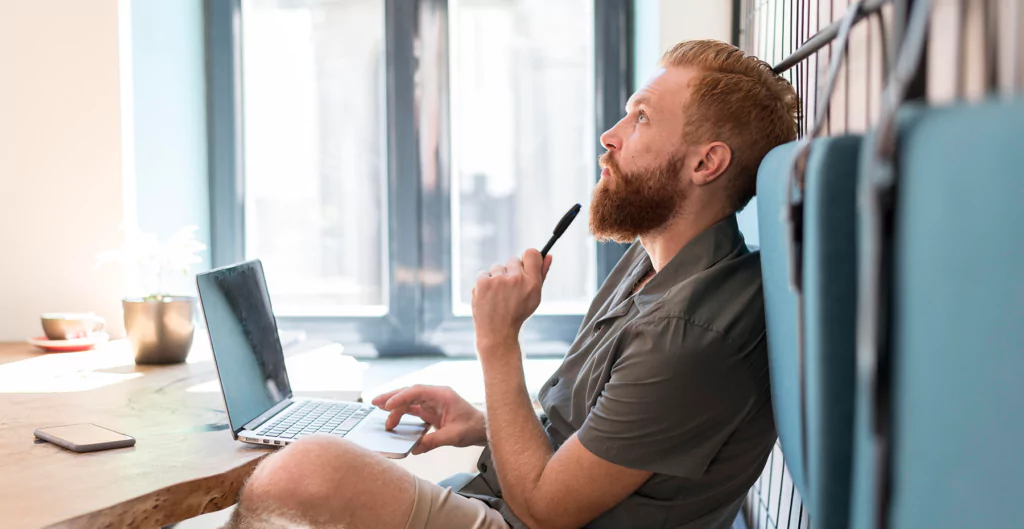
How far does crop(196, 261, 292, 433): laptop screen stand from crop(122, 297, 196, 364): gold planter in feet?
1.12

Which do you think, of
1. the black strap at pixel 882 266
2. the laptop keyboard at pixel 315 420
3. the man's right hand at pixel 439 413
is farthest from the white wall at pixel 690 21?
the black strap at pixel 882 266

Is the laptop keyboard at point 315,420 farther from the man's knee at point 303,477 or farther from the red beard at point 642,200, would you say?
the red beard at point 642,200

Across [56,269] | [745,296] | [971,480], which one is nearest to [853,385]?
[971,480]

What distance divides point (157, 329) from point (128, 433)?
0.52m

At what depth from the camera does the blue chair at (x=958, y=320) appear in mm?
373

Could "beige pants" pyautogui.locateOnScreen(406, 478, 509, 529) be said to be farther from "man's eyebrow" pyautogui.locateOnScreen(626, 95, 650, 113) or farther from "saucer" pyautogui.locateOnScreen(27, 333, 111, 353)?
"saucer" pyautogui.locateOnScreen(27, 333, 111, 353)

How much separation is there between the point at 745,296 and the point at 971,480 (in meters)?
0.59

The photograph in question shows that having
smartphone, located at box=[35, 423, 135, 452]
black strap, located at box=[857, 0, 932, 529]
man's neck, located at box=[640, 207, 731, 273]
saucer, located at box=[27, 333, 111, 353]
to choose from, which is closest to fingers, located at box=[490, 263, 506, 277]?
man's neck, located at box=[640, 207, 731, 273]

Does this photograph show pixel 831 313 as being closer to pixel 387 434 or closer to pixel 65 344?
pixel 387 434

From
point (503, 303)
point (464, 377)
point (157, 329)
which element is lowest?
point (464, 377)

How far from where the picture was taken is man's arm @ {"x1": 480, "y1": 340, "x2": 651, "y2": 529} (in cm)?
99

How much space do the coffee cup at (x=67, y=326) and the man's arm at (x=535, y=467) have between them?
1125mm

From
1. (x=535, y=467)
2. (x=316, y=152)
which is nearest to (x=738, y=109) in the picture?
(x=535, y=467)

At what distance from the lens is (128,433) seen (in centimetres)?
114
